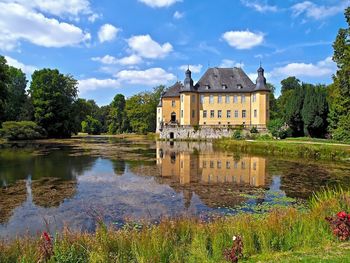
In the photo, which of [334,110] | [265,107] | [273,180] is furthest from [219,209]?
[265,107]

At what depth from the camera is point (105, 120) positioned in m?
96.1

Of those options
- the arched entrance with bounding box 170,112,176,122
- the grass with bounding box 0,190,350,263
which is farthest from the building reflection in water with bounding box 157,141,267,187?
the arched entrance with bounding box 170,112,176,122

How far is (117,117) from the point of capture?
281 ft

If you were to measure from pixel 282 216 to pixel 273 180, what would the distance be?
8088 millimetres

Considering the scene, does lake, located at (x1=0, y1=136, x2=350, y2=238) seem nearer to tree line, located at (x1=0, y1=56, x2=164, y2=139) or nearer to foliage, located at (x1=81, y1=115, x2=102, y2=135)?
tree line, located at (x1=0, y1=56, x2=164, y2=139)

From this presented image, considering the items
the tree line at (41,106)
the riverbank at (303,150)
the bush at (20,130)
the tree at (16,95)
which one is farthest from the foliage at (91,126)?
the riverbank at (303,150)

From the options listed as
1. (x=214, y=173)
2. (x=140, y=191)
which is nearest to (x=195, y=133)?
(x=214, y=173)

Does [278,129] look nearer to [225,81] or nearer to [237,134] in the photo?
[237,134]

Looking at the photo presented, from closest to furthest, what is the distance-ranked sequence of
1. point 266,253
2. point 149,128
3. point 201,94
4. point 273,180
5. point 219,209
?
point 266,253 < point 219,209 < point 273,180 < point 201,94 < point 149,128

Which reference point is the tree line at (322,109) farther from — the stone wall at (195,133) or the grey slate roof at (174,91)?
the grey slate roof at (174,91)

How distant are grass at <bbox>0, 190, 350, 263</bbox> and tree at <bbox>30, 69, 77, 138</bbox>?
161ft

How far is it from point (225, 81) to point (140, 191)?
4224 cm

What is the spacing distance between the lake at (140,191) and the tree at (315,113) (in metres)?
16.8

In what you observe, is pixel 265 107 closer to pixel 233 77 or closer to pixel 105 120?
pixel 233 77
